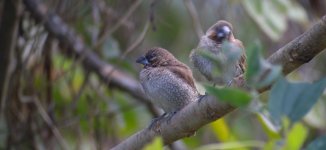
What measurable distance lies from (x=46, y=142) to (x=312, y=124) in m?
1.49

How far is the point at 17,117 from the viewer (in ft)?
13.7

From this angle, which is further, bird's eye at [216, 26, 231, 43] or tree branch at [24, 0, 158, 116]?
tree branch at [24, 0, 158, 116]

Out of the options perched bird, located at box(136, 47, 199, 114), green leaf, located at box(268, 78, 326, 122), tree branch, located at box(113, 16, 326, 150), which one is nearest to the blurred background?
perched bird, located at box(136, 47, 199, 114)

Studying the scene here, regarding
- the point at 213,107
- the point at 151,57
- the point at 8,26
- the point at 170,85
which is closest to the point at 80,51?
the point at 8,26

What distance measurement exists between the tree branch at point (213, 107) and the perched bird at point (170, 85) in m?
0.67

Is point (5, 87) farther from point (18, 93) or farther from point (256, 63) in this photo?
point (256, 63)

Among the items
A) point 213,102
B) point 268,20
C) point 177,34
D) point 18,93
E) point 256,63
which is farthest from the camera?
point 177,34

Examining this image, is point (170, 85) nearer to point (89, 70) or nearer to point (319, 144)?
point (89, 70)

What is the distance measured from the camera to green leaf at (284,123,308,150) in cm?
99

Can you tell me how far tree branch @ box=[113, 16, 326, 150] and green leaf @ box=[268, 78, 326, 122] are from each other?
1.96ft

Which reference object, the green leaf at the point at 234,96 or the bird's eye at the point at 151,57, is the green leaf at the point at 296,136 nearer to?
the green leaf at the point at 234,96

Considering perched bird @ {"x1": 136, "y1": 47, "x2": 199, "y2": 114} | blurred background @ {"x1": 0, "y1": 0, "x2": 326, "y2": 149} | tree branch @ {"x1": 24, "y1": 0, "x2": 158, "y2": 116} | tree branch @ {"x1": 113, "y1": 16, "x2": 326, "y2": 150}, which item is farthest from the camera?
tree branch @ {"x1": 24, "y1": 0, "x2": 158, "y2": 116}

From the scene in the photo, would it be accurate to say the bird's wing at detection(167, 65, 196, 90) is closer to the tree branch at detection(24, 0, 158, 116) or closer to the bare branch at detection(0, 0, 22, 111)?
the tree branch at detection(24, 0, 158, 116)

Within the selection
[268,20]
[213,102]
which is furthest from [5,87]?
[213,102]
